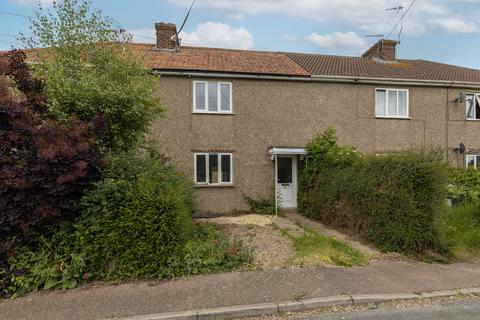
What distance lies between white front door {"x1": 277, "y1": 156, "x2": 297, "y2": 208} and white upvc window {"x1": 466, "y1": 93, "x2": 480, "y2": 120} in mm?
8363

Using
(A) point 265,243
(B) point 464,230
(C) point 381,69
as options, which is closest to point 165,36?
(C) point 381,69

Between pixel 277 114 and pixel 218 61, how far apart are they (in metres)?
3.49

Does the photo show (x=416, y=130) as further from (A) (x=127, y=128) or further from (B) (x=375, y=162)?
(A) (x=127, y=128)

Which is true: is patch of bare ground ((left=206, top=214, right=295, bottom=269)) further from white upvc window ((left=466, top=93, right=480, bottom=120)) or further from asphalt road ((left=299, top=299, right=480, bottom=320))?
white upvc window ((left=466, top=93, right=480, bottom=120))

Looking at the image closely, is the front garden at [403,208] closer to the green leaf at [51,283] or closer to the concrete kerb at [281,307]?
the concrete kerb at [281,307]

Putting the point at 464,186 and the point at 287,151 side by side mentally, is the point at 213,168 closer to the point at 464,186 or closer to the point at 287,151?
the point at 287,151

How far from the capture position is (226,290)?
4500 mm

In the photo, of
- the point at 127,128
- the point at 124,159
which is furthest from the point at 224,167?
the point at 124,159

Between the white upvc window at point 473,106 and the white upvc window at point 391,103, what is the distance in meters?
3.07

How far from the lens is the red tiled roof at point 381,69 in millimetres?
13156

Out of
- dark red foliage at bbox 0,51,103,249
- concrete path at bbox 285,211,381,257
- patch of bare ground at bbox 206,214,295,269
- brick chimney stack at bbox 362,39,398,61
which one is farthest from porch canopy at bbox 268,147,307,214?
brick chimney stack at bbox 362,39,398,61

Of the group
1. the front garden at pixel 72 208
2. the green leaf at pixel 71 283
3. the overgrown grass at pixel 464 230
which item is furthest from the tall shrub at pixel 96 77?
the overgrown grass at pixel 464 230

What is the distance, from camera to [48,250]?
16.2 feet

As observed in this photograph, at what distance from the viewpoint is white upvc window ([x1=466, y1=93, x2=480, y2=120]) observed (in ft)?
44.1
